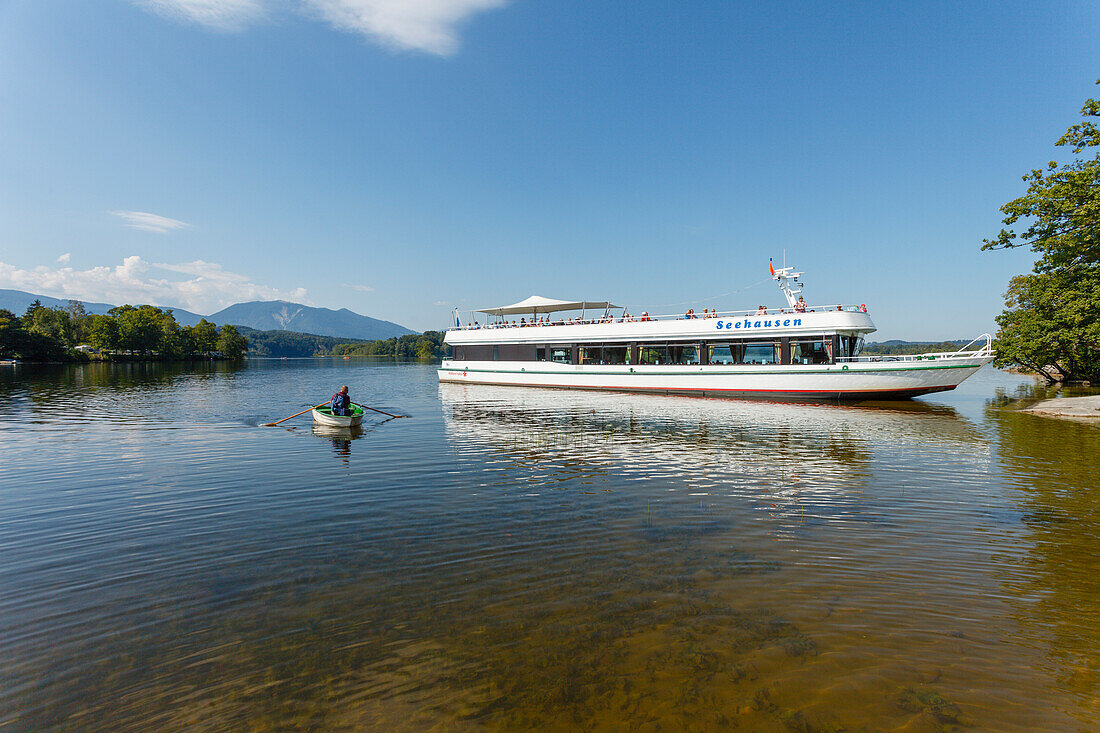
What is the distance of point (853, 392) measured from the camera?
29.1 meters

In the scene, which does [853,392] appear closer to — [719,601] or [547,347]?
[547,347]

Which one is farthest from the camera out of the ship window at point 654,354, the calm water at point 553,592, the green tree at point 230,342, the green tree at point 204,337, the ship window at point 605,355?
the green tree at point 230,342

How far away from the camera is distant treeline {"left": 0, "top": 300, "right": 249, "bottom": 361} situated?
86562mm

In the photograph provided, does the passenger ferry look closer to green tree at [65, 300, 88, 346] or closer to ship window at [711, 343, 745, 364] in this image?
ship window at [711, 343, 745, 364]

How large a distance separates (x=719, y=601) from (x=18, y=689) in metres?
7.68

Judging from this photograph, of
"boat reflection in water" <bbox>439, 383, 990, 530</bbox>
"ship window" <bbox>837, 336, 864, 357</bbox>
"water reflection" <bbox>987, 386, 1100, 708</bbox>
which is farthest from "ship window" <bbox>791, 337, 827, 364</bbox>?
"water reflection" <bbox>987, 386, 1100, 708</bbox>

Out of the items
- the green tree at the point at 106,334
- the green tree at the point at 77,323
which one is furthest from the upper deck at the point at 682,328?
the green tree at the point at 77,323

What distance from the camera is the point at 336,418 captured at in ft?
66.8

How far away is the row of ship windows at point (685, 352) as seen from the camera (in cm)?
3020

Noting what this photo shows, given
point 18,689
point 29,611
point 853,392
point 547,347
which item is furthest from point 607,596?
point 547,347

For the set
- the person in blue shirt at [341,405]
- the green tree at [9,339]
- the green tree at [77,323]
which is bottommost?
the person in blue shirt at [341,405]

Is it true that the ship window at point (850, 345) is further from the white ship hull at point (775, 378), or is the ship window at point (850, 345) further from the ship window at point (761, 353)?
the ship window at point (761, 353)

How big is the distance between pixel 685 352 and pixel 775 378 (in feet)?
21.1

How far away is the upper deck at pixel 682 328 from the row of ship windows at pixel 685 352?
551mm
